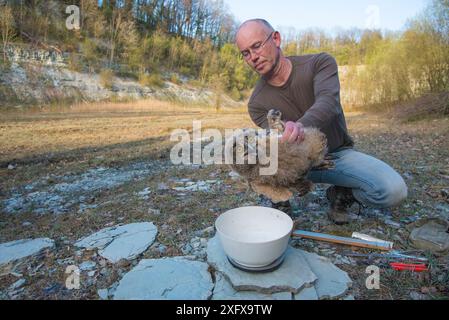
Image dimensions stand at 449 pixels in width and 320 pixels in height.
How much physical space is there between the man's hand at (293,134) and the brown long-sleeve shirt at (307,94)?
429 millimetres

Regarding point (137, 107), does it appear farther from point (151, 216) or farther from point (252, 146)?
point (252, 146)

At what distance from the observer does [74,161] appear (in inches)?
218

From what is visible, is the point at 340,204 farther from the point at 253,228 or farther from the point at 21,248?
the point at 21,248

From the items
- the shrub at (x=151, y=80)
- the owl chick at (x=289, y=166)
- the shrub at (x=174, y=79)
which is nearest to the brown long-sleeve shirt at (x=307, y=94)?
the owl chick at (x=289, y=166)

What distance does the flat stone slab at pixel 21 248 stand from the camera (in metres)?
2.17

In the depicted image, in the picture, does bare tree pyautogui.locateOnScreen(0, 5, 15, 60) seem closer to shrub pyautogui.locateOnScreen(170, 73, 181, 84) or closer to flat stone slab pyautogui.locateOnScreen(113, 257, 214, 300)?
shrub pyautogui.locateOnScreen(170, 73, 181, 84)

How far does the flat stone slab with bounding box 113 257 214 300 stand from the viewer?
5.48 ft

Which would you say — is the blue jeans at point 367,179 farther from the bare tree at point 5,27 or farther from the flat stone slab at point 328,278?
the bare tree at point 5,27

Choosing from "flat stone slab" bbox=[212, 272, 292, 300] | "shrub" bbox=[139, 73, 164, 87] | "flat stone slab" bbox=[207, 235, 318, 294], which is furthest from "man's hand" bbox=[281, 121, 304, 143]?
"shrub" bbox=[139, 73, 164, 87]

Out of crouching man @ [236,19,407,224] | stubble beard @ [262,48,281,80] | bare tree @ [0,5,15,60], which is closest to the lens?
crouching man @ [236,19,407,224]

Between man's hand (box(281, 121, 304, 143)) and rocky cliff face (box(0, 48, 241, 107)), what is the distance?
16045 mm

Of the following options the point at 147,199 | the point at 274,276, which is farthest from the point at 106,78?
the point at 274,276

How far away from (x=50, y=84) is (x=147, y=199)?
56.5 ft
